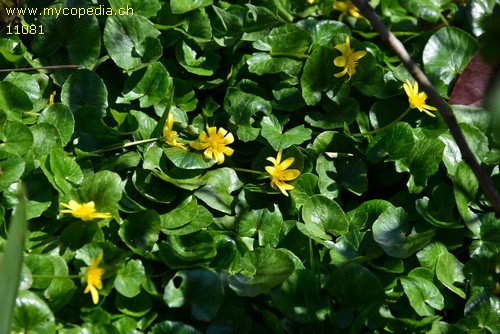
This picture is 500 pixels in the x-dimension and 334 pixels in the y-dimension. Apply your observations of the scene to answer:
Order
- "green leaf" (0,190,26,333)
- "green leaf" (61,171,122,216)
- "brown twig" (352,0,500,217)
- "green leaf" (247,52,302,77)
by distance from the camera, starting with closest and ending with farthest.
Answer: "green leaf" (0,190,26,333) < "brown twig" (352,0,500,217) < "green leaf" (61,171,122,216) < "green leaf" (247,52,302,77)

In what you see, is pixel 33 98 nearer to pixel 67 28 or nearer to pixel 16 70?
pixel 16 70

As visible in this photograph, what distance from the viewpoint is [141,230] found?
1.82m

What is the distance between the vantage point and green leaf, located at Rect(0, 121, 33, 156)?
1.89 m

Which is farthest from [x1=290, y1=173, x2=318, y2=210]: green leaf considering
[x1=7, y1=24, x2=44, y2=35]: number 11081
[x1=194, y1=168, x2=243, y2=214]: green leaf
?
[x1=7, y1=24, x2=44, y2=35]: number 11081

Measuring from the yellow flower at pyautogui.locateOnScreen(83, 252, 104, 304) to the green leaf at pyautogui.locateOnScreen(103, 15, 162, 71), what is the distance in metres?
0.70

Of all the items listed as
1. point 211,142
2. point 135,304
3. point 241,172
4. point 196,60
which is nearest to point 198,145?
point 211,142

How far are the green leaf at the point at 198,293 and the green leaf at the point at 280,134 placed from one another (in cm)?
44

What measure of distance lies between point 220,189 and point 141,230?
0.26 meters

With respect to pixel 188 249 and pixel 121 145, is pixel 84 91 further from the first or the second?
pixel 188 249

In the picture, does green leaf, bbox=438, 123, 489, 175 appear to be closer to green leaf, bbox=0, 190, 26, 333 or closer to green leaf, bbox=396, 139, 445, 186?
green leaf, bbox=396, 139, 445, 186

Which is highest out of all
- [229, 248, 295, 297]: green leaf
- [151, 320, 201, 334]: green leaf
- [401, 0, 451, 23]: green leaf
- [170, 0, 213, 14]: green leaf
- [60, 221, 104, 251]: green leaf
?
[170, 0, 213, 14]: green leaf

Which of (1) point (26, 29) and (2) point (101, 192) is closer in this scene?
(2) point (101, 192)

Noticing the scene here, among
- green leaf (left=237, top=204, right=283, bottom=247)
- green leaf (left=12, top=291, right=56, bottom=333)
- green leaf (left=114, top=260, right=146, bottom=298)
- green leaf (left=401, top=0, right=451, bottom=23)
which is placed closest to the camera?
green leaf (left=12, top=291, right=56, bottom=333)

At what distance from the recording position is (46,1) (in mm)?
2326
